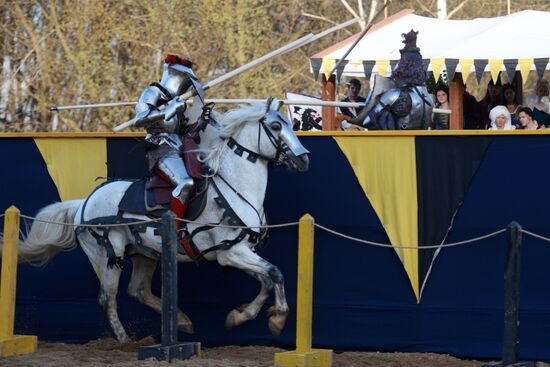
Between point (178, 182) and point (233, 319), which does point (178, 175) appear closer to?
point (178, 182)

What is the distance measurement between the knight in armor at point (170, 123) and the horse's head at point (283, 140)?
0.59m

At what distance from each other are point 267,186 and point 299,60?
741 inches

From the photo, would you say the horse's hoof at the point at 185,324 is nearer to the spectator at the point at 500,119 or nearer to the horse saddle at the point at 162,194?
the horse saddle at the point at 162,194

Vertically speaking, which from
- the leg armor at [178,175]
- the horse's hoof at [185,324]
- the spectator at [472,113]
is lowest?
the horse's hoof at [185,324]

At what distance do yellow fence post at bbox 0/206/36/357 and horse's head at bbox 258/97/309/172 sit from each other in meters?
2.07

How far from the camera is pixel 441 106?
51.9 ft

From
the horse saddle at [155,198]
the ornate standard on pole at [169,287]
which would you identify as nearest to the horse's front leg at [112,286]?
the horse saddle at [155,198]

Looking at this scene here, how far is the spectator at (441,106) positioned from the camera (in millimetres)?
15148

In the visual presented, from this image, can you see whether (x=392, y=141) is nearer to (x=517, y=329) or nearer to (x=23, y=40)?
(x=517, y=329)

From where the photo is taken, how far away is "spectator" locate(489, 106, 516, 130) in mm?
14438

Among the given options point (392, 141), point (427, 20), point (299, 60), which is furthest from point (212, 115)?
point (299, 60)

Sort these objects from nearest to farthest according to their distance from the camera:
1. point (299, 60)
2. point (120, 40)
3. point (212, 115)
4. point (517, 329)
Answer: point (517, 329)
point (212, 115)
point (120, 40)
point (299, 60)

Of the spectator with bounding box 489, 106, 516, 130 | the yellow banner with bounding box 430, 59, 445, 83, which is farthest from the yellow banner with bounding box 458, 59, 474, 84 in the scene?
the spectator with bounding box 489, 106, 516, 130

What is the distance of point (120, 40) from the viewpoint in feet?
84.6
